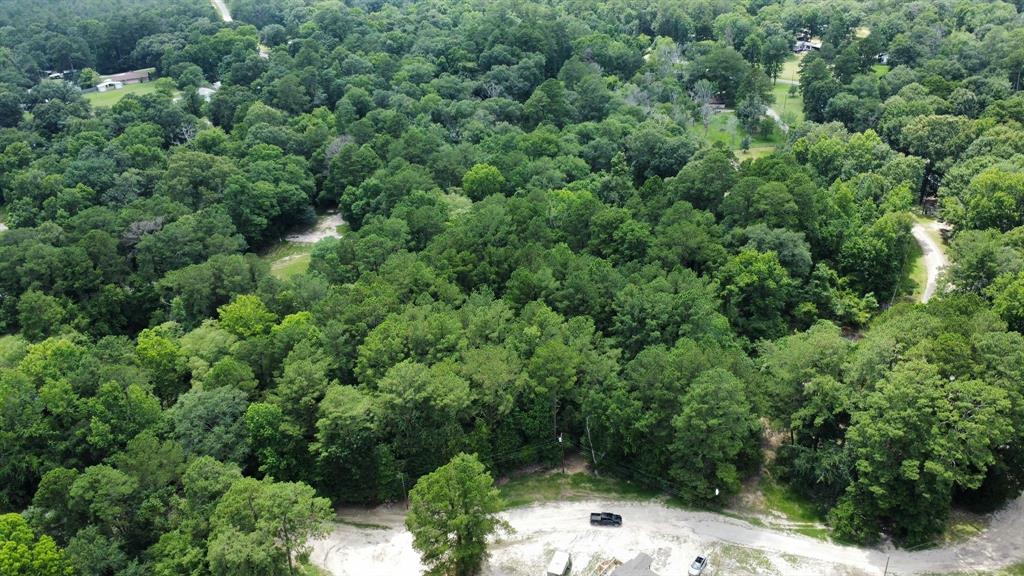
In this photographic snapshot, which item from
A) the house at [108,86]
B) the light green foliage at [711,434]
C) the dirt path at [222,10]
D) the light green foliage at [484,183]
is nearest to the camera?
the light green foliage at [711,434]

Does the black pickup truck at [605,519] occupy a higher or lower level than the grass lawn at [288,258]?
lower

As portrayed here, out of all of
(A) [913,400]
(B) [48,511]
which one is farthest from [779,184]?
(B) [48,511]

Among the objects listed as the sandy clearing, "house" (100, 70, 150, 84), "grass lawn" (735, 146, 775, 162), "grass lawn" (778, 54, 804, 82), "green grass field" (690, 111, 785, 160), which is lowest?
the sandy clearing

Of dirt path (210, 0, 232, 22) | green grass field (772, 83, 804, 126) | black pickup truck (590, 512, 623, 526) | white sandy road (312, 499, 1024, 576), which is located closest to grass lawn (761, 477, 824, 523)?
white sandy road (312, 499, 1024, 576)

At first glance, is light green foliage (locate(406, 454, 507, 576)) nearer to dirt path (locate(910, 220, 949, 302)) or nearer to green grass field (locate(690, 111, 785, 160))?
dirt path (locate(910, 220, 949, 302))

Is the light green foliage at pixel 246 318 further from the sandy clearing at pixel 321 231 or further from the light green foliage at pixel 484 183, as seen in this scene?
the light green foliage at pixel 484 183

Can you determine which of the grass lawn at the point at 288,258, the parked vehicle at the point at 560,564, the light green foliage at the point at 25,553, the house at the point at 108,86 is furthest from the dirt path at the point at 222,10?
the parked vehicle at the point at 560,564
